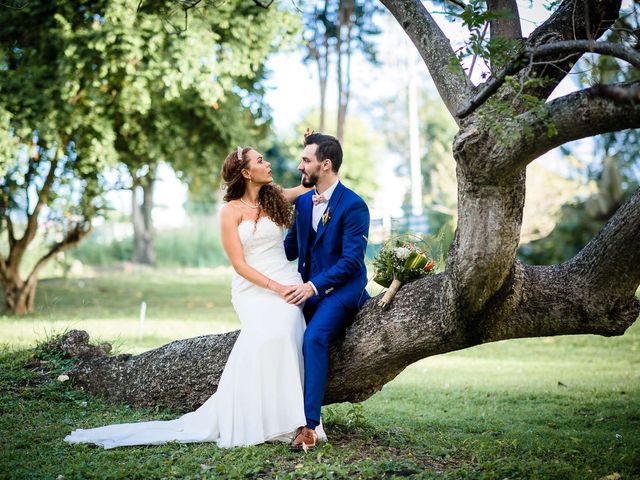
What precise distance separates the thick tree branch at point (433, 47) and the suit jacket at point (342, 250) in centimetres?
114

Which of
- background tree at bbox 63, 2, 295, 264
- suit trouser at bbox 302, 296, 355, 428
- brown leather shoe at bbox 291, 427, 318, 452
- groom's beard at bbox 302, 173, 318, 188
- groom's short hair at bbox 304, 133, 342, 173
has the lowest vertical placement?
brown leather shoe at bbox 291, 427, 318, 452

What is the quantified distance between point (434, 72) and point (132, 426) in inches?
151

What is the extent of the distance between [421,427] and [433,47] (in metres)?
3.58

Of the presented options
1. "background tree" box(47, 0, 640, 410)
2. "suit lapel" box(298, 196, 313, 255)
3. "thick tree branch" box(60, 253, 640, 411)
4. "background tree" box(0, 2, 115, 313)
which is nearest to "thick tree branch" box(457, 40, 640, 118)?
"background tree" box(47, 0, 640, 410)

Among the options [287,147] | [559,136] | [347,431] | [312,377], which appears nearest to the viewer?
[559,136]

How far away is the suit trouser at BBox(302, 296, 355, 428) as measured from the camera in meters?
5.89

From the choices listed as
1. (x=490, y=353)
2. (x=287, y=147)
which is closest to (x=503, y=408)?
(x=490, y=353)

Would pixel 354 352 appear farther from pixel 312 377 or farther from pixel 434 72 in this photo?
pixel 434 72

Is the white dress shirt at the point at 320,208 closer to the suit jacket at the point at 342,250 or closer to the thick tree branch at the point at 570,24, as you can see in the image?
the suit jacket at the point at 342,250

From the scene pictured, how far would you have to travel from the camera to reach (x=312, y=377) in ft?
19.4

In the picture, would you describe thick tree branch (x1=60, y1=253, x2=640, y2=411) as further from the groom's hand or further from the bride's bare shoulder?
the bride's bare shoulder

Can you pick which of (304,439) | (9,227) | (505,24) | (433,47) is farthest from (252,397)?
(9,227)

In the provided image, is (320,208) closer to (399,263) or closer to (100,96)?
(399,263)

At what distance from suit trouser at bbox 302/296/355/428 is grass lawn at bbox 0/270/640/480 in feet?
1.12
